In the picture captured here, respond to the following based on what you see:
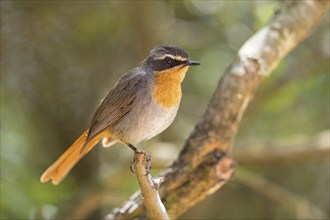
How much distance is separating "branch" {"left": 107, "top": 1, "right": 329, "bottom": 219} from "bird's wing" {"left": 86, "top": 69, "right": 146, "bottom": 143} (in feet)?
1.63

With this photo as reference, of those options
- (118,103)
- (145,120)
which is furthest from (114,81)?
(145,120)

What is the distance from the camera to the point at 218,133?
460 cm

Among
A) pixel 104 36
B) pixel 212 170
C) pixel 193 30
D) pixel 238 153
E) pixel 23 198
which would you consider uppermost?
pixel 104 36

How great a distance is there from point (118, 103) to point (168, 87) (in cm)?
36

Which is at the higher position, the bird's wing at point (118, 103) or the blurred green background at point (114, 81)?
the blurred green background at point (114, 81)

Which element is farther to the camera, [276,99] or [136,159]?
[276,99]

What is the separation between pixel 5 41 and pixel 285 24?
265 cm

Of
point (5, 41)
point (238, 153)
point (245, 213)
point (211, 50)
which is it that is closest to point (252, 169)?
point (245, 213)

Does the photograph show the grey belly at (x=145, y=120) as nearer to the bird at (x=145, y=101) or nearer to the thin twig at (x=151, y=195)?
the bird at (x=145, y=101)

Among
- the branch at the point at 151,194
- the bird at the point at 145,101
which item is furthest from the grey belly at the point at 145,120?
the branch at the point at 151,194

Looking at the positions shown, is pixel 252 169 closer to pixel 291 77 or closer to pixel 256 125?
pixel 256 125

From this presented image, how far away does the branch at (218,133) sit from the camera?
451 cm

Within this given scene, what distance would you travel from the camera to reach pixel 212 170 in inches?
177

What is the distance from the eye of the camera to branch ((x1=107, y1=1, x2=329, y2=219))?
A: 451cm
